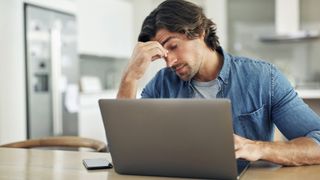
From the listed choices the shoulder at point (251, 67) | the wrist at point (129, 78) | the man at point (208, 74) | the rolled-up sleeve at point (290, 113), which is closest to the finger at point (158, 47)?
the man at point (208, 74)

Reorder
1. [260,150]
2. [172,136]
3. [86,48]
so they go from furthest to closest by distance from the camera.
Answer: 1. [86,48]
2. [260,150]
3. [172,136]

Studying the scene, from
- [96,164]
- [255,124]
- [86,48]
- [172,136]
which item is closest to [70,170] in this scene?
Result: [96,164]

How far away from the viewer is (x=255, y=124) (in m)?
1.58

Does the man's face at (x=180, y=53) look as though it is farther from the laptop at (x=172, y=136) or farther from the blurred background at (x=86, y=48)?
the laptop at (x=172, y=136)

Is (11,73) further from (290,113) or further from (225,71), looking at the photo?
(290,113)

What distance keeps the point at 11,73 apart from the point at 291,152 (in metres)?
2.45

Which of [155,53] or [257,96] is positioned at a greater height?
[155,53]

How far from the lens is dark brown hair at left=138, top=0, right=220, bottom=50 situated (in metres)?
1.59

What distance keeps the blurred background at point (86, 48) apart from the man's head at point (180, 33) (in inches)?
17.9

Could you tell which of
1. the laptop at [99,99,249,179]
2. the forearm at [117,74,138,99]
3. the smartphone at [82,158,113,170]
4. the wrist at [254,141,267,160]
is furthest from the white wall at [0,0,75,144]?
the wrist at [254,141,267,160]

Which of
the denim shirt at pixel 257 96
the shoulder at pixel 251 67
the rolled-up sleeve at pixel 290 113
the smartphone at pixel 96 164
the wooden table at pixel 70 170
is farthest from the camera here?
the shoulder at pixel 251 67

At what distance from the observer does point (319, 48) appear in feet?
16.1

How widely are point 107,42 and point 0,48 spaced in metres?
1.90

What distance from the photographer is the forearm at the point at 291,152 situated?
1219 mm
